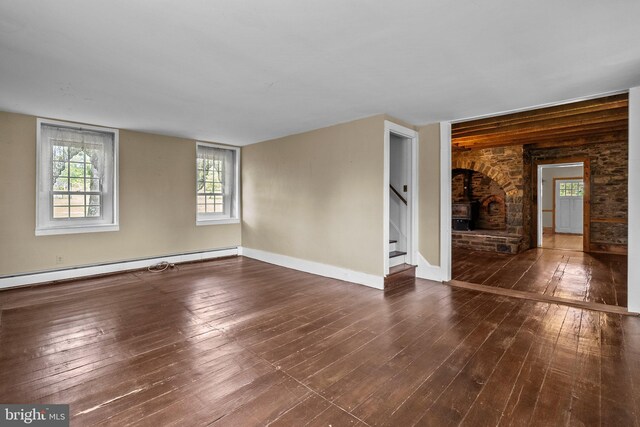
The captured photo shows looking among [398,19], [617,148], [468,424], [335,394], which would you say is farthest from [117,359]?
[617,148]

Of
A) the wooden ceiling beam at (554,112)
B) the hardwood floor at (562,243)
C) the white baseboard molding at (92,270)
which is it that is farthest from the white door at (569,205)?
the white baseboard molding at (92,270)

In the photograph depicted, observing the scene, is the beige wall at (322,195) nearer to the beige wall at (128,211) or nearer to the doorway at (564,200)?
the beige wall at (128,211)

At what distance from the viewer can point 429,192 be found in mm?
4766

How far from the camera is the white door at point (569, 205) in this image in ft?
33.6

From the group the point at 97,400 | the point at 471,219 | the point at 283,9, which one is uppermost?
the point at 283,9

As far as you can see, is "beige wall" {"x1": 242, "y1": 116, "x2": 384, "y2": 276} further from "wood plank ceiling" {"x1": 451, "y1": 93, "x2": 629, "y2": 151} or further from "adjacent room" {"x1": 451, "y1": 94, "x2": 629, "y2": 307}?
"wood plank ceiling" {"x1": 451, "y1": 93, "x2": 629, "y2": 151}

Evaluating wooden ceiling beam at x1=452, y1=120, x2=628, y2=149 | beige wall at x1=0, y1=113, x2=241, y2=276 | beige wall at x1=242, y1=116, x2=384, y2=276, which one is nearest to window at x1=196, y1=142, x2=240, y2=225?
beige wall at x1=0, y1=113, x2=241, y2=276

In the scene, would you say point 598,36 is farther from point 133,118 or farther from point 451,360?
point 133,118

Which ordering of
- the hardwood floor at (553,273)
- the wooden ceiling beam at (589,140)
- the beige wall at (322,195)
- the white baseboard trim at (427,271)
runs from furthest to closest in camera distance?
the wooden ceiling beam at (589,140) < the white baseboard trim at (427,271) < the beige wall at (322,195) < the hardwood floor at (553,273)

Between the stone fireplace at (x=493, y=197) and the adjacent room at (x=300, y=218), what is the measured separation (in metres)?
0.28

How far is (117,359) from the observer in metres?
2.36

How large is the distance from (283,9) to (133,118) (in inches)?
143

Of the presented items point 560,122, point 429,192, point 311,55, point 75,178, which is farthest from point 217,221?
point 560,122

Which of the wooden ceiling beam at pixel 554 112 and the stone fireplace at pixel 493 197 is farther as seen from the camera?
the stone fireplace at pixel 493 197
